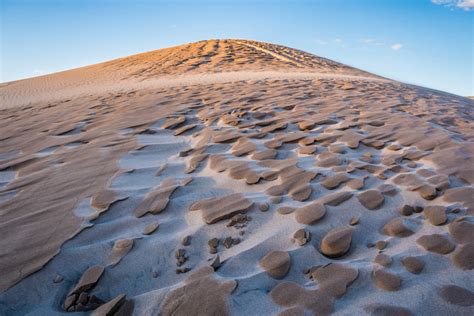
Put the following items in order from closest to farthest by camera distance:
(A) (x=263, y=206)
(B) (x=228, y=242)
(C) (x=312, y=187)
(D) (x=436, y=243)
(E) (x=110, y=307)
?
(E) (x=110, y=307)
(D) (x=436, y=243)
(B) (x=228, y=242)
(A) (x=263, y=206)
(C) (x=312, y=187)

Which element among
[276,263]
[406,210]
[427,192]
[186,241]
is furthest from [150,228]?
[427,192]

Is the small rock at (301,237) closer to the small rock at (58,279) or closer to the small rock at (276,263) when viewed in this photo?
the small rock at (276,263)

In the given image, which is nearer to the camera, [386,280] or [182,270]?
[386,280]

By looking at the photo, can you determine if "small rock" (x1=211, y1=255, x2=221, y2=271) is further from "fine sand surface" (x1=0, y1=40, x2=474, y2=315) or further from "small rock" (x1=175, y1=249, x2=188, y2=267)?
"small rock" (x1=175, y1=249, x2=188, y2=267)

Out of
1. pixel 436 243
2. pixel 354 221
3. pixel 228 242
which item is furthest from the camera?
pixel 354 221

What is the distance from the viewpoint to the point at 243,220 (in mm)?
1914

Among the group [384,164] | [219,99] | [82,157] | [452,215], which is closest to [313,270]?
[452,215]

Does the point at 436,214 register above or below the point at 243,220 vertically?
below

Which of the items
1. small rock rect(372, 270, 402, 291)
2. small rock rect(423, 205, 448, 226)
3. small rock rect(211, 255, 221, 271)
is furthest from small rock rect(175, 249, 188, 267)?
small rock rect(423, 205, 448, 226)

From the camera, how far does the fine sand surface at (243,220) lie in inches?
54.9

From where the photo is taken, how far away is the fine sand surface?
139 centimetres

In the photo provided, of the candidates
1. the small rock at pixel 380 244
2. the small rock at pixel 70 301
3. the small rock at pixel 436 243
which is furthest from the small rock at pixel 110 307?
the small rock at pixel 436 243

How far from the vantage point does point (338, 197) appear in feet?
6.76

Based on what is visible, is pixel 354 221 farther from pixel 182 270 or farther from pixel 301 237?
pixel 182 270
